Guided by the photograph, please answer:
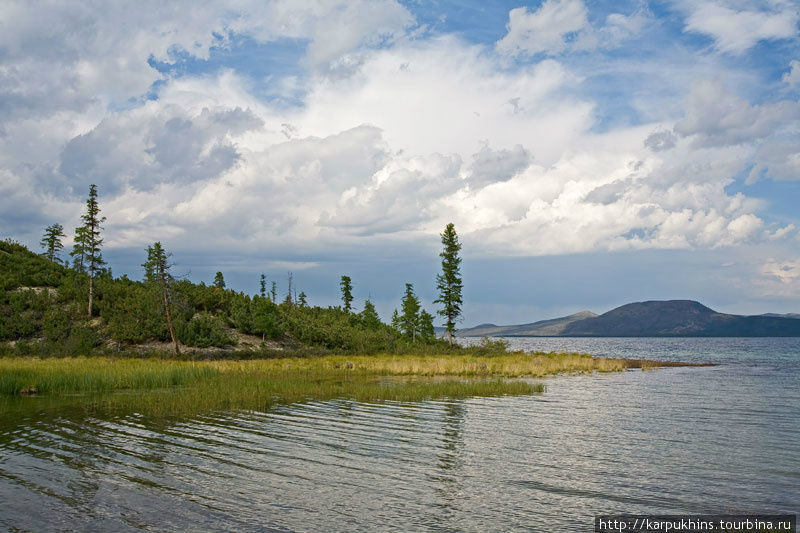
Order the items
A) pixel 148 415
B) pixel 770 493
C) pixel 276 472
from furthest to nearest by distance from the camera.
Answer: pixel 148 415
pixel 276 472
pixel 770 493

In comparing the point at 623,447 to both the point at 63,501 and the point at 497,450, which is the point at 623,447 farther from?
the point at 63,501

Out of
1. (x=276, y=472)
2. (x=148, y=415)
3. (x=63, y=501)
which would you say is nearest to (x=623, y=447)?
(x=276, y=472)

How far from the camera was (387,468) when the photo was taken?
1430 cm

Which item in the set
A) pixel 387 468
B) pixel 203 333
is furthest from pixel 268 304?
pixel 387 468

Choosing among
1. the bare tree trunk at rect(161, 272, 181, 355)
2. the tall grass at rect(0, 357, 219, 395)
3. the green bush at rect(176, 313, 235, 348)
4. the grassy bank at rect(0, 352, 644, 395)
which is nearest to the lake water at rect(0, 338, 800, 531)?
the tall grass at rect(0, 357, 219, 395)

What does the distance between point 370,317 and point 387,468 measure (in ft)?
238

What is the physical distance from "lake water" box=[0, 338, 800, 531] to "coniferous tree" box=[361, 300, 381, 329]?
58.9m

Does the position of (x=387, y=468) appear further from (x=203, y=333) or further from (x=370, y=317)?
(x=370, y=317)

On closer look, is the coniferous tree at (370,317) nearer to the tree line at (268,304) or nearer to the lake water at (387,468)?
the tree line at (268,304)

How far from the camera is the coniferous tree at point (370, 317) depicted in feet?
274

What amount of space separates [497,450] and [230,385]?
18512mm

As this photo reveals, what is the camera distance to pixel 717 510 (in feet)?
37.2

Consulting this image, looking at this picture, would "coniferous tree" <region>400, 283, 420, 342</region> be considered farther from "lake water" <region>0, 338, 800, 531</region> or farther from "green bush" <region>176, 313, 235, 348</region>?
"lake water" <region>0, 338, 800, 531</region>

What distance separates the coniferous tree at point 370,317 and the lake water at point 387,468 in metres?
58.9
